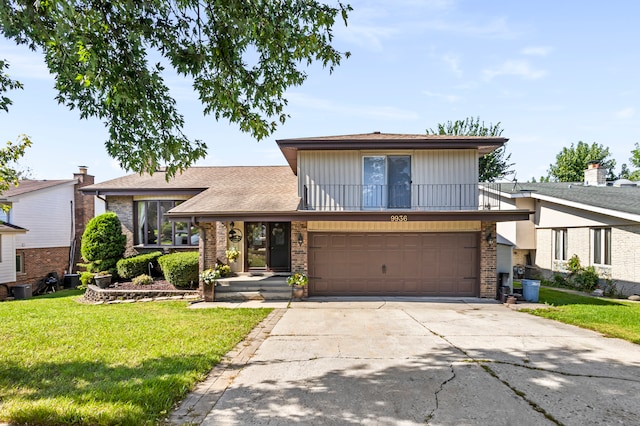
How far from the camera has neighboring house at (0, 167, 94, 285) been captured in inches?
734

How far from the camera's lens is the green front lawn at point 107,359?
13.4 feet

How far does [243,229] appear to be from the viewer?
13820 mm

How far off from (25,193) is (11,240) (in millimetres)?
2841

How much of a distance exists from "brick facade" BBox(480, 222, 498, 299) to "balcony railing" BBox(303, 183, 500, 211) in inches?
35.0

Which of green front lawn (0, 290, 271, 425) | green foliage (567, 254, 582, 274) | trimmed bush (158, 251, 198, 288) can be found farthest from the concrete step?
green foliage (567, 254, 582, 274)

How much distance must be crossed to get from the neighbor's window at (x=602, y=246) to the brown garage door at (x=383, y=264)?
6994mm

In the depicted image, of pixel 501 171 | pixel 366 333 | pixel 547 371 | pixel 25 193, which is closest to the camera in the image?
pixel 547 371

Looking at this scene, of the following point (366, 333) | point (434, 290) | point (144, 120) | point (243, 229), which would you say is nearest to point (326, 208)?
point (243, 229)

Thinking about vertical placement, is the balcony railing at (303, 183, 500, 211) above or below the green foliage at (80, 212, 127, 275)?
above

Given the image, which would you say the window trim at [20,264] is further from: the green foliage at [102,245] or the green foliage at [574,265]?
the green foliage at [574,265]

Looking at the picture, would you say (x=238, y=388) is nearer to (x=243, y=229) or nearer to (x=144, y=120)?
(x=144, y=120)

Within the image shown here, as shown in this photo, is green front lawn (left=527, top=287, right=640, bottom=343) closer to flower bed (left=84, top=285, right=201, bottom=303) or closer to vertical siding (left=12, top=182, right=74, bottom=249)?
flower bed (left=84, top=285, right=201, bottom=303)

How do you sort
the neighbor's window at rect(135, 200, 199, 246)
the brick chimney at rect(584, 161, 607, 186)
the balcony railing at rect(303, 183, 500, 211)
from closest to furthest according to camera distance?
the balcony railing at rect(303, 183, 500, 211) → the neighbor's window at rect(135, 200, 199, 246) → the brick chimney at rect(584, 161, 607, 186)

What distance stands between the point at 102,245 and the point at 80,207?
34.7 ft
